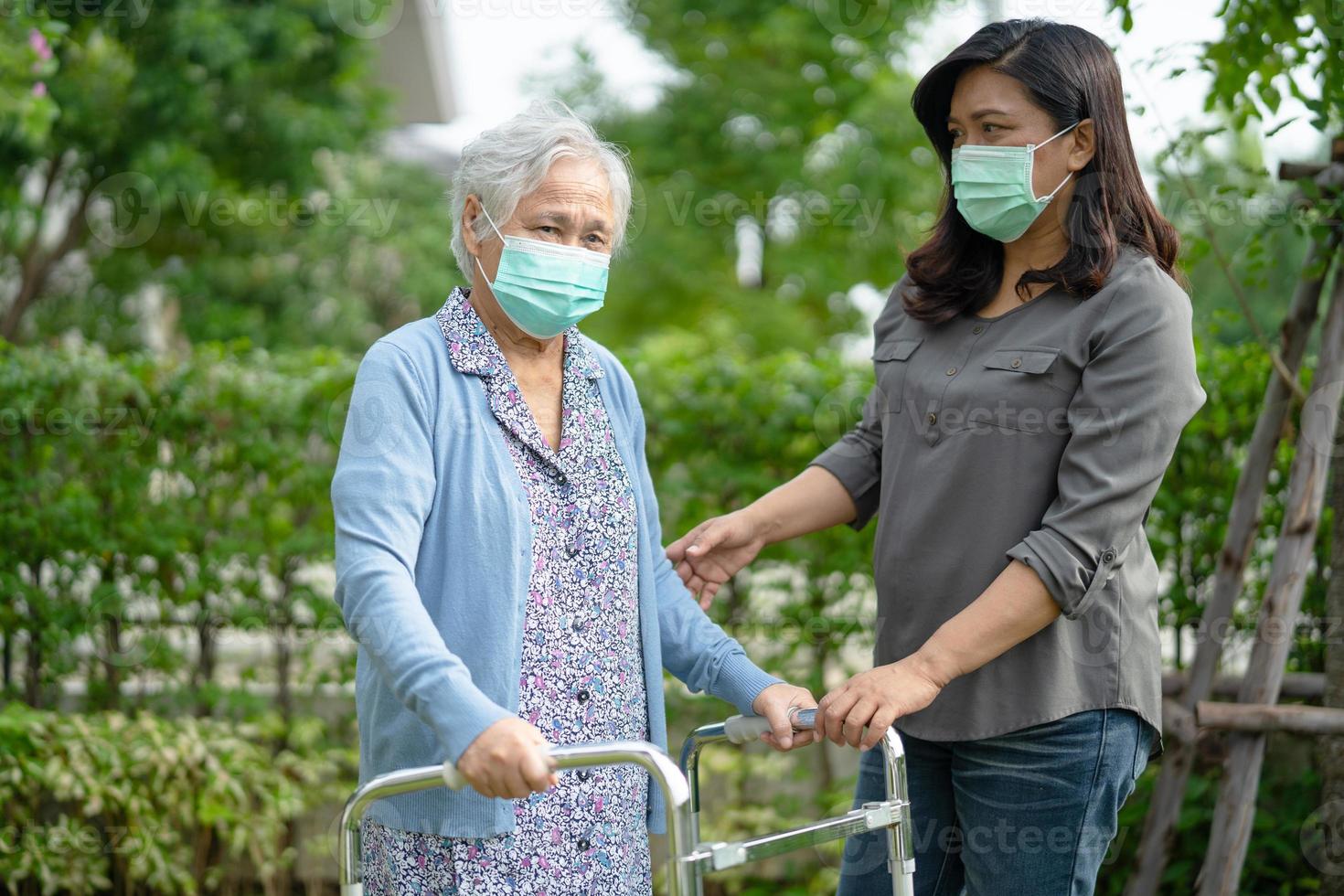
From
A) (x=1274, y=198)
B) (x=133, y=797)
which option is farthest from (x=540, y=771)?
(x=1274, y=198)

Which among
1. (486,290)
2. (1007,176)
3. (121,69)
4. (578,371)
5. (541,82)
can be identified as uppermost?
(541,82)

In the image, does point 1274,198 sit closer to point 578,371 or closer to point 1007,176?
point 1007,176

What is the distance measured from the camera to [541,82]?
16.6 metres

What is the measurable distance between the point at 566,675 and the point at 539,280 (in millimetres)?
665

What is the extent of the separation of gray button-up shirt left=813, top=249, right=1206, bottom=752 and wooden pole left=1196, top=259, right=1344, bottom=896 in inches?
59.7

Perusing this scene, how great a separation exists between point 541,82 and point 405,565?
50.7 ft

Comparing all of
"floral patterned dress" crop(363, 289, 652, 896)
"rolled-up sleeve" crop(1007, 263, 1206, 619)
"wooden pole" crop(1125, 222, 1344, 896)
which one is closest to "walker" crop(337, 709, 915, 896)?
"floral patterned dress" crop(363, 289, 652, 896)

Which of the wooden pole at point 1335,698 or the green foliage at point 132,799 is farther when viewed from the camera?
the green foliage at point 132,799

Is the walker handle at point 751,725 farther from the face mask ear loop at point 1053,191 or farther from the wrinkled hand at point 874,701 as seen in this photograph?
the face mask ear loop at point 1053,191

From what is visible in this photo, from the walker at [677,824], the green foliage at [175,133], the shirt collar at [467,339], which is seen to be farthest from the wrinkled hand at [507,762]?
the green foliage at [175,133]

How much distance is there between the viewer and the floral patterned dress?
213 centimetres

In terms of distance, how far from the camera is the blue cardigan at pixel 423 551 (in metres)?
1.92

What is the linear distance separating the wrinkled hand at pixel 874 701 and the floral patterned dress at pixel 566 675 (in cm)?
37

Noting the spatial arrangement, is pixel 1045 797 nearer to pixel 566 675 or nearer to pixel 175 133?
pixel 566 675
